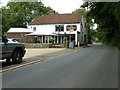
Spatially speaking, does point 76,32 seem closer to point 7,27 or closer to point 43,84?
point 7,27

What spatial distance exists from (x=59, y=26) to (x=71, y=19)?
10.7 feet

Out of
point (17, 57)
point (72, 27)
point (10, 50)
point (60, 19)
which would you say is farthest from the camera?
point (60, 19)

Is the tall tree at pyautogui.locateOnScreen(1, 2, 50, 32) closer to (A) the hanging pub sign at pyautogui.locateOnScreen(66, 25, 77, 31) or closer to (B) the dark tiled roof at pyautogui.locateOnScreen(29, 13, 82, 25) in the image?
(B) the dark tiled roof at pyautogui.locateOnScreen(29, 13, 82, 25)

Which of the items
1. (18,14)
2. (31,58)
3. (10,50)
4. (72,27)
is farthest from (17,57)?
(18,14)

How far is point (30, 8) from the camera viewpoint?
242 feet

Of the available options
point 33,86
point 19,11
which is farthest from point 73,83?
point 19,11

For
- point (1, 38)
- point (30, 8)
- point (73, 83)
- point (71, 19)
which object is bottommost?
point (73, 83)

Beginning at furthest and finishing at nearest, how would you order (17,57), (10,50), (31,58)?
1. (31,58)
2. (17,57)
3. (10,50)

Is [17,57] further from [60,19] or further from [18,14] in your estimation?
[18,14]

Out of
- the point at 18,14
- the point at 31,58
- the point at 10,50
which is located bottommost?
the point at 31,58

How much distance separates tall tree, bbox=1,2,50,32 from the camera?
2776 inches

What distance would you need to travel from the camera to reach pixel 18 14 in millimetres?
70438

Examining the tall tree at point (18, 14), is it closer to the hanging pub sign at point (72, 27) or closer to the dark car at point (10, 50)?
the hanging pub sign at point (72, 27)

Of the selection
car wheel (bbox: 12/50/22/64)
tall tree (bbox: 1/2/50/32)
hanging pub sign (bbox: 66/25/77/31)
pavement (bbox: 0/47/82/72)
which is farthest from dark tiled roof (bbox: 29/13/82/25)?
car wheel (bbox: 12/50/22/64)
